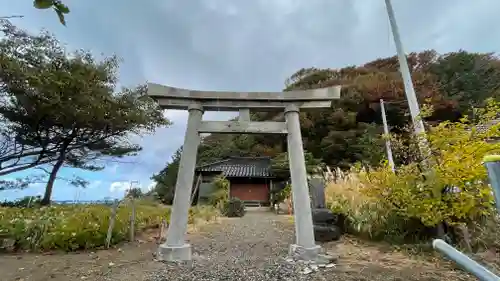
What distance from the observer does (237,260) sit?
→ 4.21m

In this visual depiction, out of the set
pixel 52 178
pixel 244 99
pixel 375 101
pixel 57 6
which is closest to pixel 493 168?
pixel 57 6

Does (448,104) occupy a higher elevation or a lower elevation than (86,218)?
higher

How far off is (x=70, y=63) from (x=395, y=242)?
10.3 m

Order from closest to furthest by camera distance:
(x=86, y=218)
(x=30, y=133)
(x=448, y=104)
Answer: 1. (x=86, y=218)
2. (x=30, y=133)
3. (x=448, y=104)

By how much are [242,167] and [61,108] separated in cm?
1151

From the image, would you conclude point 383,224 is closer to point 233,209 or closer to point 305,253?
point 305,253

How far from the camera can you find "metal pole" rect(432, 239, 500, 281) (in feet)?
1.95

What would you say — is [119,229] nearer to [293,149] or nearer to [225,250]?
[225,250]

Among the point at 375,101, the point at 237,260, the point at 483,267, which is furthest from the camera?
the point at 375,101

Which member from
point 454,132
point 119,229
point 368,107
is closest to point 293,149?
point 454,132

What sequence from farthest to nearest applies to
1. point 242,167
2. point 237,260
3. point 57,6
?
point 242,167, point 237,260, point 57,6

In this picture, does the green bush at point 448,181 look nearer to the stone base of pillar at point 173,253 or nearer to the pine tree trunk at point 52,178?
the stone base of pillar at point 173,253

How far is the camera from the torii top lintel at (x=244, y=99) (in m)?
4.81

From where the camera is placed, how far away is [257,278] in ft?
11.0
